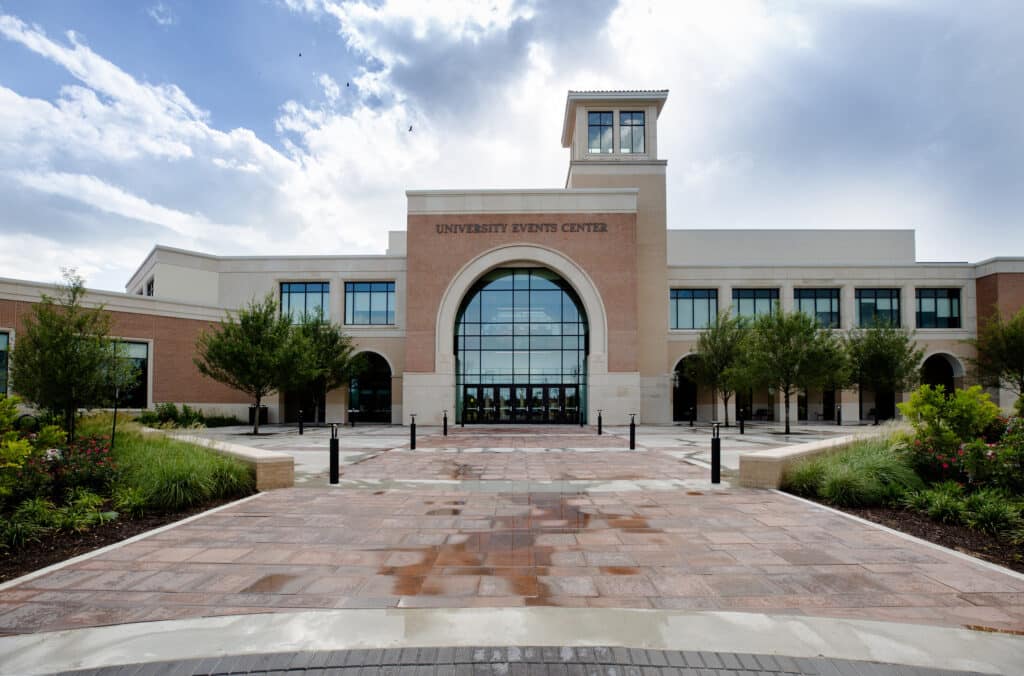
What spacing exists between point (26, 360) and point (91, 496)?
728 cm

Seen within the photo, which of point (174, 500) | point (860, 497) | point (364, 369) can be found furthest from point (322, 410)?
point (860, 497)

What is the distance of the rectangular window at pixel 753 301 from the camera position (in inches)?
1315

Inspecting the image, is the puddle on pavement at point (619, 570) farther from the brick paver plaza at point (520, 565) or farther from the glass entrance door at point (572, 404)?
the glass entrance door at point (572, 404)

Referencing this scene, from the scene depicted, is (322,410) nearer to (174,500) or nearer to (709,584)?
(174,500)

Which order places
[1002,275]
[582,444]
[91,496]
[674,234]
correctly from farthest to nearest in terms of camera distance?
[674,234], [1002,275], [582,444], [91,496]

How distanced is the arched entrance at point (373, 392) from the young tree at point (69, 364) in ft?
63.8

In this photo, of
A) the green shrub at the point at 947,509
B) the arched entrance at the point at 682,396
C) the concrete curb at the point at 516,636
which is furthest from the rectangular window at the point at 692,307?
the concrete curb at the point at 516,636

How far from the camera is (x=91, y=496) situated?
7.64 metres

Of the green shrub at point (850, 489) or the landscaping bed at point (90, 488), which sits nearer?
the landscaping bed at point (90, 488)

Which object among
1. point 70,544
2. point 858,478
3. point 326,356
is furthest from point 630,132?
point 70,544

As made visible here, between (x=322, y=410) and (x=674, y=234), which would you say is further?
(x=674, y=234)

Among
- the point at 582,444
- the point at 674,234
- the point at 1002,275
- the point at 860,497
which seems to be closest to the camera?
the point at 860,497

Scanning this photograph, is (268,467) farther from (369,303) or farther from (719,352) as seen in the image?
(719,352)

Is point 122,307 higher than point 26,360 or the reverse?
higher
